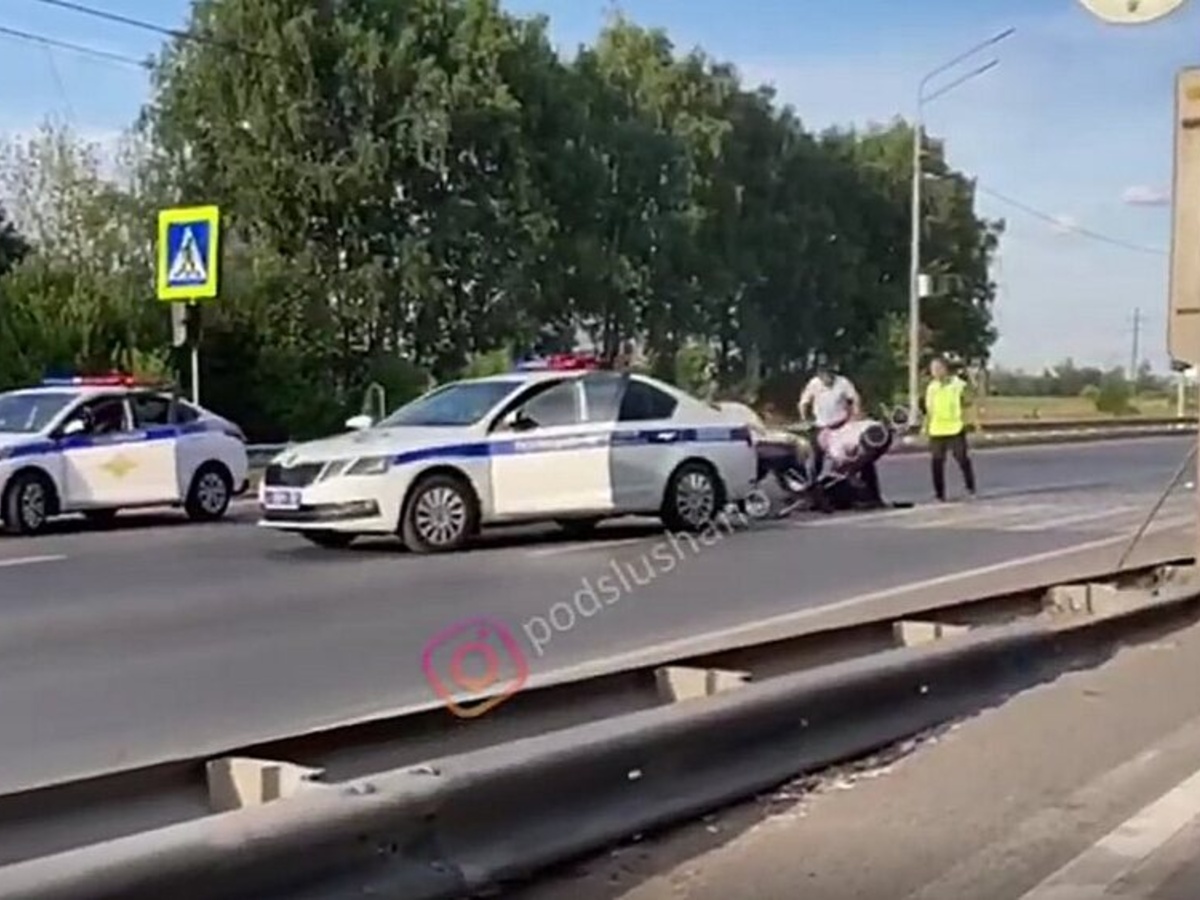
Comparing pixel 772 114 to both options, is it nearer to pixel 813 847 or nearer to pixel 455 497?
pixel 455 497

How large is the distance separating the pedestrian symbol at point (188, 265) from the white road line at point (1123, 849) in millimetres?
20126

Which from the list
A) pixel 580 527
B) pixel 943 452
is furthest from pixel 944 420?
pixel 580 527

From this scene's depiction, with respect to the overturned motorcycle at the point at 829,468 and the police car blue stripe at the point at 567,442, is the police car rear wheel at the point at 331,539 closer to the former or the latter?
the police car blue stripe at the point at 567,442

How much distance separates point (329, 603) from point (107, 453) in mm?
7618

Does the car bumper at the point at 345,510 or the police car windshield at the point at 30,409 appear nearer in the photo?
the car bumper at the point at 345,510

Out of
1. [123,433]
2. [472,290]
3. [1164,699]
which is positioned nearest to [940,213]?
A: [472,290]

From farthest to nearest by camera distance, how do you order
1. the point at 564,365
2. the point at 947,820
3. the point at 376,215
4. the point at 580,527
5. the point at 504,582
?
the point at 376,215
the point at 580,527
the point at 564,365
the point at 504,582
the point at 947,820

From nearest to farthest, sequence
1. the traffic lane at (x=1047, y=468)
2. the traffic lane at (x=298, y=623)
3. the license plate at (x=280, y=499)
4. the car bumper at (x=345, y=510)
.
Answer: the traffic lane at (x=298, y=623) < the car bumper at (x=345, y=510) < the license plate at (x=280, y=499) < the traffic lane at (x=1047, y=468)

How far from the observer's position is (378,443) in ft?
54.1

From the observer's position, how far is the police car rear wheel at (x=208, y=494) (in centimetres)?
2094

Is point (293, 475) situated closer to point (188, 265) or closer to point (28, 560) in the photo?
point (28, 560)

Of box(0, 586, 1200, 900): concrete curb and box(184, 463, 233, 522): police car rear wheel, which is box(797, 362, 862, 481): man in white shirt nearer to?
box(184, 463, 233, 522): police car rear wheel

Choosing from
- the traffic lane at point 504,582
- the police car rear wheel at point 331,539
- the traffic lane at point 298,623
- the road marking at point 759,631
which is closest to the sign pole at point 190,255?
the traffic lane at point 504,582

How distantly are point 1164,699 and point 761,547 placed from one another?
8.76 m
